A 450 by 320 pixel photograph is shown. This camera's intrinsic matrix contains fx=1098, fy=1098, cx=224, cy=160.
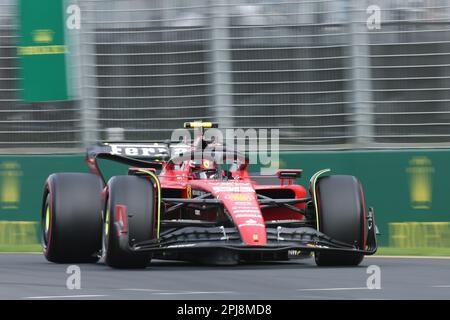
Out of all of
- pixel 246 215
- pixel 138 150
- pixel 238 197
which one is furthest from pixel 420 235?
pixel 246 215

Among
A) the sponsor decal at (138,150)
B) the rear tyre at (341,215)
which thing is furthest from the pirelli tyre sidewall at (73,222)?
the rear tyre at (341,215)

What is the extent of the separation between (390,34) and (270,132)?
216 centimetres

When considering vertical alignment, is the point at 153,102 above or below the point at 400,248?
above

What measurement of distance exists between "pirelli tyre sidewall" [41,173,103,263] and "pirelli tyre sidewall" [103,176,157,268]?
111 centimetres

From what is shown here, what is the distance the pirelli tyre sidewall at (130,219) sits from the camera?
10172mm

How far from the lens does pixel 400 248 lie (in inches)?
559

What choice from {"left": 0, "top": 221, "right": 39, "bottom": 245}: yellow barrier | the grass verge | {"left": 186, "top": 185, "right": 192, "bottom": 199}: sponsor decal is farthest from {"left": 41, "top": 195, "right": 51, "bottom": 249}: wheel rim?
the grass verge

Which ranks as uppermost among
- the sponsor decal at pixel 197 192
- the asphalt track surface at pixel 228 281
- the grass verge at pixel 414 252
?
the sponsor decal at pixel 197 192

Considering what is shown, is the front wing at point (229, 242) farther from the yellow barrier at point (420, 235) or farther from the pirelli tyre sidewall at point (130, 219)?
the yellow barrier at point (420, 235)

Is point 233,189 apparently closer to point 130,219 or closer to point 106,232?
point 130,219

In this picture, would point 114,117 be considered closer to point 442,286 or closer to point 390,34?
point 390,34

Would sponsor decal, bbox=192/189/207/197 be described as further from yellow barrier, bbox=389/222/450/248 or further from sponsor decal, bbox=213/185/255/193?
yellow barrier, bbox=389/222/450/248

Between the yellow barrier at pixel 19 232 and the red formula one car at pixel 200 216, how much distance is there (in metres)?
3.12
